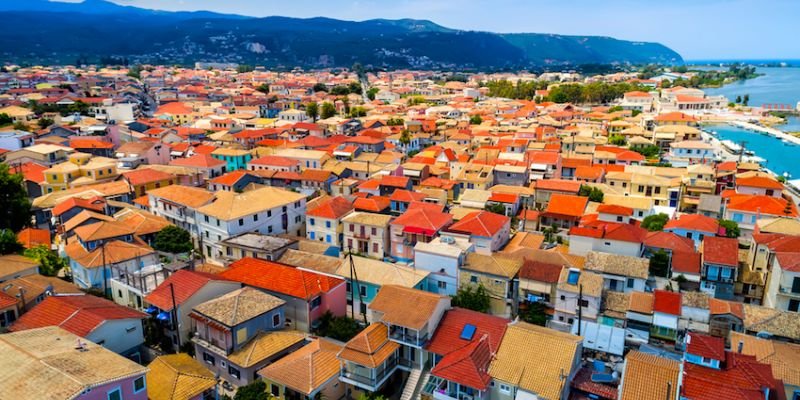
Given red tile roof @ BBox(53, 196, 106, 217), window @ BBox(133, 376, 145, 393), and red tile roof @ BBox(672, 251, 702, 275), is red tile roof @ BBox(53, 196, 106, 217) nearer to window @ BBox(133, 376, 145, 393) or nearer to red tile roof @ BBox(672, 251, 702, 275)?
window @ BBox(133, 376, 145, 393)

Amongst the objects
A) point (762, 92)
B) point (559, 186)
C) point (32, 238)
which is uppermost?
point (762, 92)

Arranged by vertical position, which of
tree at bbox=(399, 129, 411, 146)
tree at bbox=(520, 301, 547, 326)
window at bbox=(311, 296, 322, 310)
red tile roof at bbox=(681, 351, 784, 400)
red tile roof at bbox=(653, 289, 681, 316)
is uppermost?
tree at bbox=(399, 129, 411, 146)

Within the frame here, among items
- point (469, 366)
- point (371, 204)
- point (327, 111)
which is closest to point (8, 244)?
point (371, 204)

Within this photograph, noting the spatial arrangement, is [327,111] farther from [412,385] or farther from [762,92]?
[762,92]

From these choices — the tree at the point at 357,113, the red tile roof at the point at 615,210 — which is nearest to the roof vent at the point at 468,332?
the red tile roof at the point at 615,210

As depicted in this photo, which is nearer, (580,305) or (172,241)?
(580,305)

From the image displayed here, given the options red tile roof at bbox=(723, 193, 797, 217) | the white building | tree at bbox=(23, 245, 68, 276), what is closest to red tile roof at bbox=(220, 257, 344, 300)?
Result: the white building
